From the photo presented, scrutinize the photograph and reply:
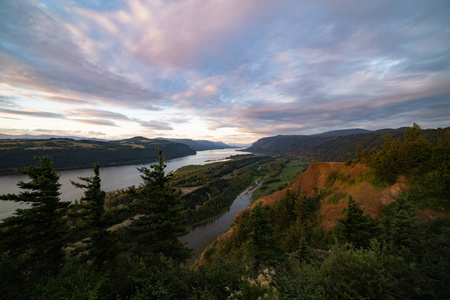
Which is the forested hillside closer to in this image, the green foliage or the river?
the river

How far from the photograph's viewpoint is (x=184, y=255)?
48.7 ft

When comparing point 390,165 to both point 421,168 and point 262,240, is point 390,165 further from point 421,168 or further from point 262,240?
point 262,240

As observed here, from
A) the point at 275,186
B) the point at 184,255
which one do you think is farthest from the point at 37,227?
the point at 275,186

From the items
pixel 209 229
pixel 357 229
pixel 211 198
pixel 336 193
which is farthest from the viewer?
pixel 211 198

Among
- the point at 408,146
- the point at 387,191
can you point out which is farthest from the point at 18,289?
the point at 408,146

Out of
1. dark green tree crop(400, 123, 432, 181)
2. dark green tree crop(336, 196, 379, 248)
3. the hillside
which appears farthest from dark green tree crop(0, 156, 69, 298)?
dark green tree crop(400, 123, 432, 181)

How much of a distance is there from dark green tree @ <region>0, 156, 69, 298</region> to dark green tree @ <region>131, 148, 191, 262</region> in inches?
187

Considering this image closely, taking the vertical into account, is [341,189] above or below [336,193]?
above

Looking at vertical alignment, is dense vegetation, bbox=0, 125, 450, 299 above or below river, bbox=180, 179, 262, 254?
above

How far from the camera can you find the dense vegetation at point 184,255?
5672mm

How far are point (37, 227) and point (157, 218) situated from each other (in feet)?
24.9

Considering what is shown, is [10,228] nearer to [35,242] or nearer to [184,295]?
[35,242]

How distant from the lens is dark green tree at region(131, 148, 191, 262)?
43.0 ft

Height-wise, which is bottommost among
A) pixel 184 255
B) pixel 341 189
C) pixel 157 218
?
pixel 184 255
